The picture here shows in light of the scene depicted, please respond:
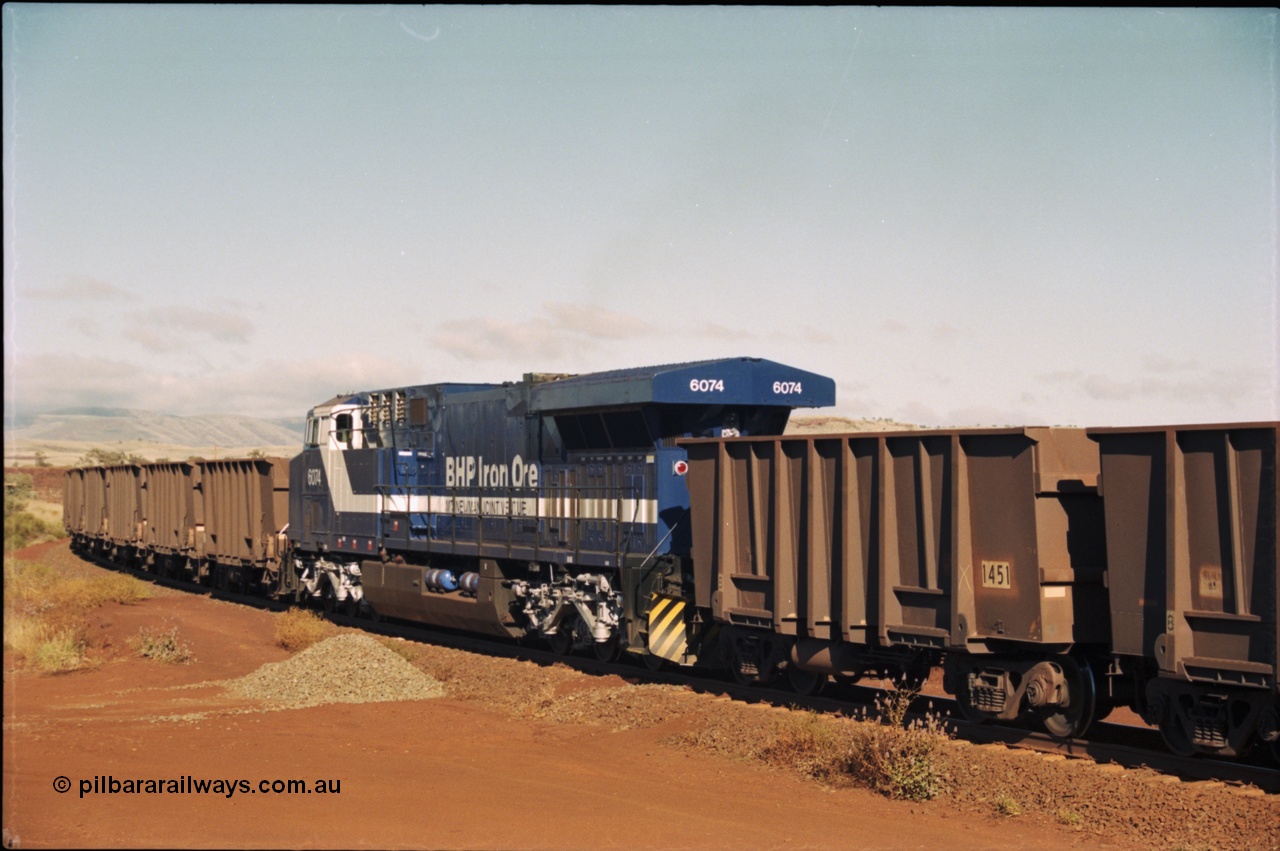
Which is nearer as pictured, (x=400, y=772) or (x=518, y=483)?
(x=400, y=772)

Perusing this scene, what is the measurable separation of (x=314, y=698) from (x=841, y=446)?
814 centimetres

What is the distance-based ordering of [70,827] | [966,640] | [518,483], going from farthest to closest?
[518,483] → [966,640] → [70,827]

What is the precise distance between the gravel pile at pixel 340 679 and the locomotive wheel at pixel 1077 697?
885 cm

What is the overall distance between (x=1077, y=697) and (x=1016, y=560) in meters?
1.63

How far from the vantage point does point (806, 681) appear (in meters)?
15.7

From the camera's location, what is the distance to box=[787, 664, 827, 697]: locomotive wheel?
15.5m

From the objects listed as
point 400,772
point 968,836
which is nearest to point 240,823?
point 400,772

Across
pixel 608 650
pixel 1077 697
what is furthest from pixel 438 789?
pixel 608 650

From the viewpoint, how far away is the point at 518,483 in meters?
20.2

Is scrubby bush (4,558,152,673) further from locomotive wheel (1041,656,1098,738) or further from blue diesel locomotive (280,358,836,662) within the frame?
locomotive wheel (1041,656,1098,738)

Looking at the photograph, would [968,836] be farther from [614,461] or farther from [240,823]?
[614,461]

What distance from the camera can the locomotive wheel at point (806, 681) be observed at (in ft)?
50.9

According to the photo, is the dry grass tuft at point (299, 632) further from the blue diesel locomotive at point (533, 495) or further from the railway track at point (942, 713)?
the railway track at point (942, 713)

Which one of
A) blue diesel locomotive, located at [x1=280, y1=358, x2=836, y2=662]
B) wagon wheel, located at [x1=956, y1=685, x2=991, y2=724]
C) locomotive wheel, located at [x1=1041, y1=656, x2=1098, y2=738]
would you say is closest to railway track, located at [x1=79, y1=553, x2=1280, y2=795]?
wagon wheel, located at [x1=956, y1=685, x2=991, y2=724]
